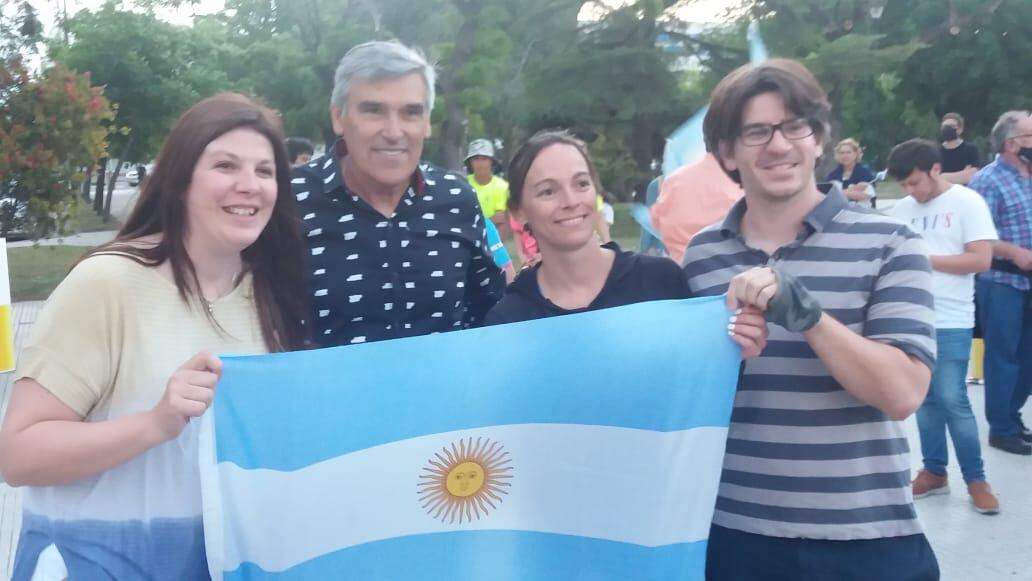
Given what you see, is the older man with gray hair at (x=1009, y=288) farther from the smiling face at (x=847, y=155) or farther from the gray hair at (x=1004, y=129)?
the smiling face at (x=847, y=155)

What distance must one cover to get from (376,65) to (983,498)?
429cm

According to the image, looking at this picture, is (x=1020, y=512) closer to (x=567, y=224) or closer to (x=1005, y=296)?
(x=1005, y=296)

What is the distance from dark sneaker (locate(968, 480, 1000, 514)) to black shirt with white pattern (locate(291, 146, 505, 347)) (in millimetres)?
3639

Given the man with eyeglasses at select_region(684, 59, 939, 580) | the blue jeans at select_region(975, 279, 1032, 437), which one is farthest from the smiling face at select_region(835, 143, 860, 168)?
the man with eyeglasses at select_region(684, 59, 939, 580)

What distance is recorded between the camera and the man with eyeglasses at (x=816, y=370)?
2.13 m

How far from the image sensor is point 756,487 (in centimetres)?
229

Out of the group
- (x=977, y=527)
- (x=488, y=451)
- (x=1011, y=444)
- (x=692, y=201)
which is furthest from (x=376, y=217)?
(x=1011, y=444)

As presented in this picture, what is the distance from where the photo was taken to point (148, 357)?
6.86ft

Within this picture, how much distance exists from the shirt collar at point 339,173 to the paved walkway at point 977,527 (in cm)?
286

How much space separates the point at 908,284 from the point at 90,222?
29.5m

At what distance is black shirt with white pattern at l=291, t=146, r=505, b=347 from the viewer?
2836 mm

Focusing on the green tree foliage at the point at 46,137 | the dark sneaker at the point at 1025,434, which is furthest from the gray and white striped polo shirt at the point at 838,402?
the green tree foliage at the point at 46,137

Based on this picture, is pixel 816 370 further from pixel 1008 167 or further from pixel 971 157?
pixel 971 157

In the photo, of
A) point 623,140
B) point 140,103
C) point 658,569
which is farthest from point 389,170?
point 623,140
